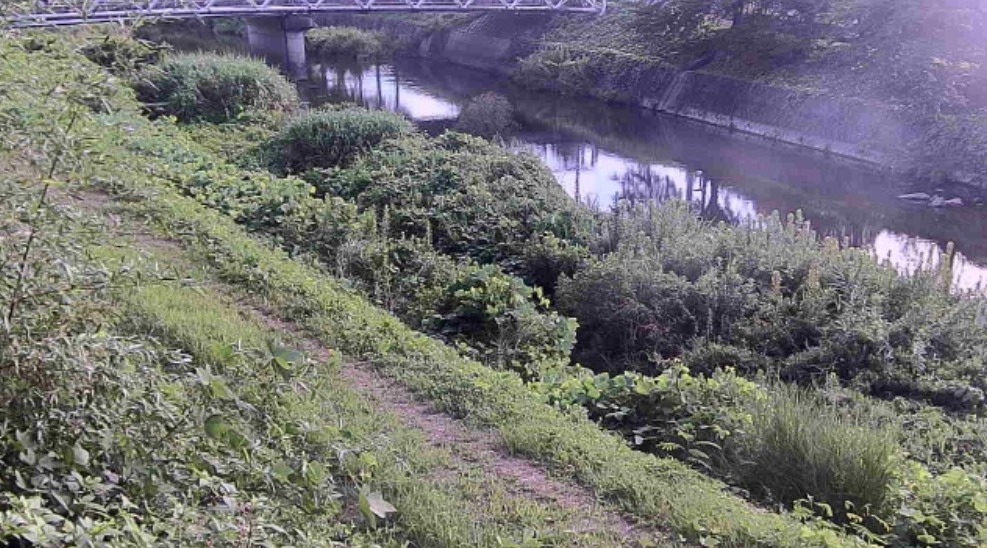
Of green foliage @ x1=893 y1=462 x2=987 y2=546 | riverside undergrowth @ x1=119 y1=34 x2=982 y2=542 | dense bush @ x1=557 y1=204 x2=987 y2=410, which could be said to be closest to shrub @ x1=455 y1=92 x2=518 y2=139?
riverside undergrowth @ x1=119 y1=34 x2=982 y2=542

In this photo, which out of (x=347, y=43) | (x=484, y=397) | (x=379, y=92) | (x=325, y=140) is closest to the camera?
(x=484, y=397)

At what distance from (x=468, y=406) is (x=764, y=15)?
24.8 m

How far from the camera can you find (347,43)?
37.6 meters

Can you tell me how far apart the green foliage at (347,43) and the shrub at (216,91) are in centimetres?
2137

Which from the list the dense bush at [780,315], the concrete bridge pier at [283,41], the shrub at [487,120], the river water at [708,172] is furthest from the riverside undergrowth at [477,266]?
the concrete bridge pier at [283,41]

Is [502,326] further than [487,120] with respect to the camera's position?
No

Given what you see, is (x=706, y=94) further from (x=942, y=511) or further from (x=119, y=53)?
(x=119, y=53)

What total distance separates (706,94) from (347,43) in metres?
17.8

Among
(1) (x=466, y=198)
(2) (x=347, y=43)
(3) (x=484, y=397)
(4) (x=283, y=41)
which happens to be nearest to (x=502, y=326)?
(3) (x=484, y=397)

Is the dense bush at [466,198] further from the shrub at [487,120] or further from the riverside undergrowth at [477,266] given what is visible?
the shrub at [487,120]

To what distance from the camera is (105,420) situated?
2746 mm

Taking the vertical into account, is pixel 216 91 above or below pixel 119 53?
below

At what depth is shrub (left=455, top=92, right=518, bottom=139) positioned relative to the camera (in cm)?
2081

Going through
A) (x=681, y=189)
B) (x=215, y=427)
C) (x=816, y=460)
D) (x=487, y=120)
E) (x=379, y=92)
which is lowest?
(x=681, y=189)
